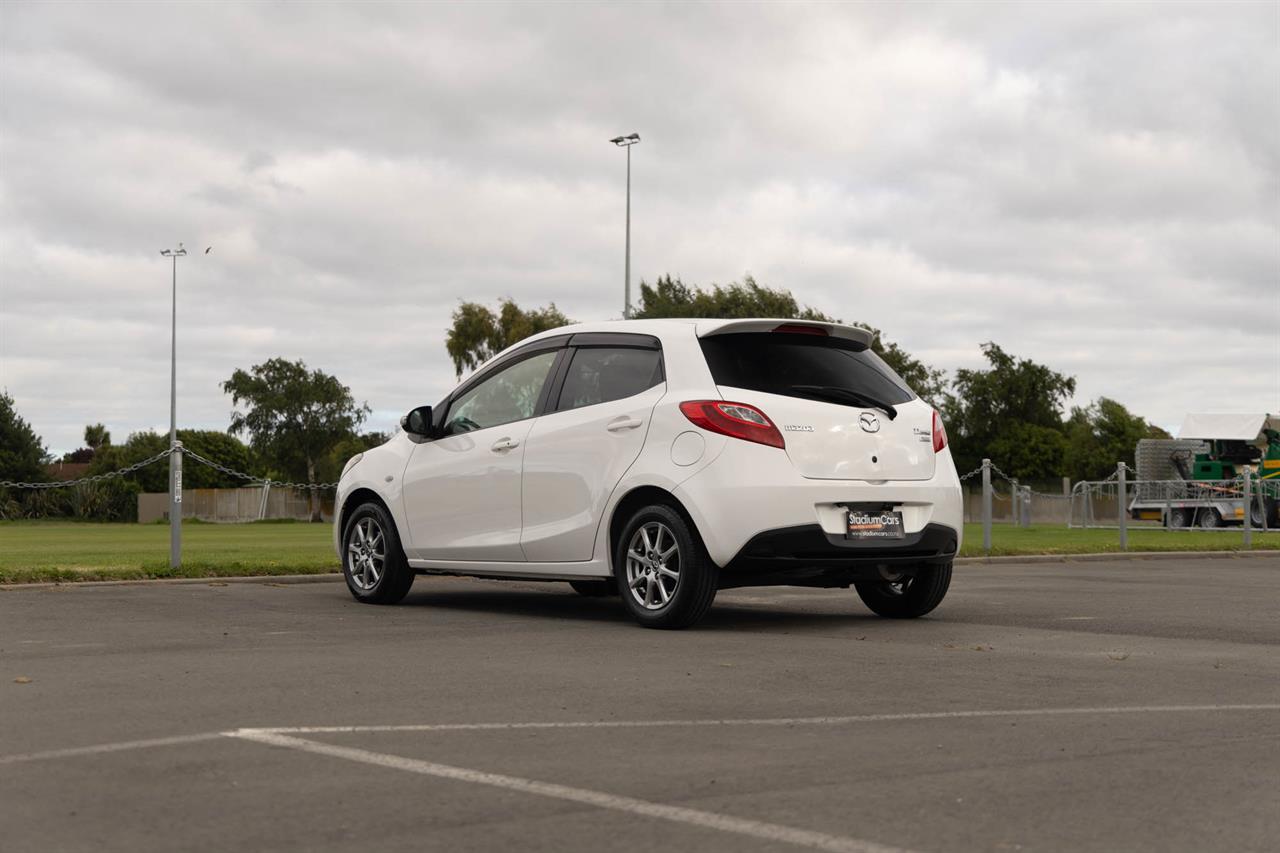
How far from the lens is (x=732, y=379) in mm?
9703

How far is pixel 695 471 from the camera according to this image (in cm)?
942

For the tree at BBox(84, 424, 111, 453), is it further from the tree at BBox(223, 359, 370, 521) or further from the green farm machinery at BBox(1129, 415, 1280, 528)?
the green farm machinery at BBox(1129, 415, 1280, 528)

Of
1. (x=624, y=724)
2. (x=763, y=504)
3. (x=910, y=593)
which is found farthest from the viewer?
(x=910, y=593)

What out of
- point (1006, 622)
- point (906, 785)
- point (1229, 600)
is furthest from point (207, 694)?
point (1229, 600)

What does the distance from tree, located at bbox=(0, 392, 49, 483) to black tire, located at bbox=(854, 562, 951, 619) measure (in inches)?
3000

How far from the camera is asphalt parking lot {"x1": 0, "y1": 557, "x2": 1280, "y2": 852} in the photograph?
4250mm

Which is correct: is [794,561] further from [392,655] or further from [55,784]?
[55,784]

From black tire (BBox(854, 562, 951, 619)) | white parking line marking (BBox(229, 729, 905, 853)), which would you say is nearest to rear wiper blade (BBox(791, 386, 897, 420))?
black tire (BBox(854, 562, 951, 619))

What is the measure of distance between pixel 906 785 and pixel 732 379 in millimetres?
5117

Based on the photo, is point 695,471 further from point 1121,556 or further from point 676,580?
point 1121,556

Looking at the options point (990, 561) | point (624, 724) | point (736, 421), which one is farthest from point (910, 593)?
point (990, 561)

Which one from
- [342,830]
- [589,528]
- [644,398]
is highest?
[644,398]

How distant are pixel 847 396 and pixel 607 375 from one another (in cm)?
163

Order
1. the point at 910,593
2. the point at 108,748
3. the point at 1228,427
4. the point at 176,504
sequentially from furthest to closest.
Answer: the point at 1228,427, the point at 176,504, the point at 910,593, the point at 108,748
